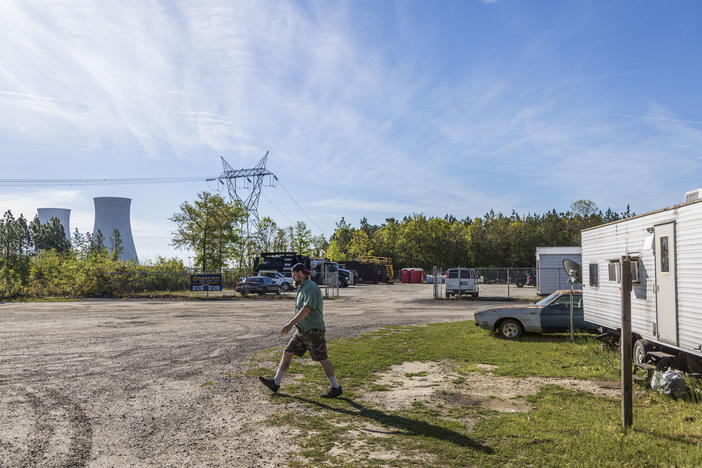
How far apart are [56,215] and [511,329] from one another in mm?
120610

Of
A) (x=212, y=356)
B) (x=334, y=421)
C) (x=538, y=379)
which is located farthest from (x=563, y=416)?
(x=212, y=356)

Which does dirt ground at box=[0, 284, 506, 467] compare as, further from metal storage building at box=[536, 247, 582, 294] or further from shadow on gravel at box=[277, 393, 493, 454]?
metal storage building at box=[536, 247, 582, 294]

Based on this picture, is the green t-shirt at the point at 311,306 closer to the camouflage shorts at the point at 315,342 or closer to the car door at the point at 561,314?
the camouflage shorts at the point at 315,342

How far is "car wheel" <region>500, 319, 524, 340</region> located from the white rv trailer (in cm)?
258

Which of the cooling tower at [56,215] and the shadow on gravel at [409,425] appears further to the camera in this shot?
the cooling tower at [56,215]

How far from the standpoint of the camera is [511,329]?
1352 centimetres

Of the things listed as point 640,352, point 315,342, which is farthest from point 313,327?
point 640,352

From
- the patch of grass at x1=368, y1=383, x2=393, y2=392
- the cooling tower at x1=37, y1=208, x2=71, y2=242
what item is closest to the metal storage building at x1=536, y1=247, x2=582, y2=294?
the patch of grass at x1=368, y1=383, x2=393, y2=392

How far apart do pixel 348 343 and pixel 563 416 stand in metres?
6.92

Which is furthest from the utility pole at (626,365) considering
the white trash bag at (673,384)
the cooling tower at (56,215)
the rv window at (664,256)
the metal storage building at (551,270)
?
the cooling tower at (56,215)

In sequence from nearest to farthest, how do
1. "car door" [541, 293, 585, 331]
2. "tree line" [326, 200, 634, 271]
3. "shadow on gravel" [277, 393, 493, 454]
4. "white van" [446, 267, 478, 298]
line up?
"shadow on gravel" [277, 393, 493, 454]
"car door" [541, 293, 585, 331]
"white van" [446, 267, 478, 298]
"tree line" [326, 200, 634, 271]

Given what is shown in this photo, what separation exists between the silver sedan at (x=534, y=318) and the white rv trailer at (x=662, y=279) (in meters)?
2.07

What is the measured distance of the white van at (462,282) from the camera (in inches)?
1198

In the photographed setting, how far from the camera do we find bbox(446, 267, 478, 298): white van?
1198 inches
